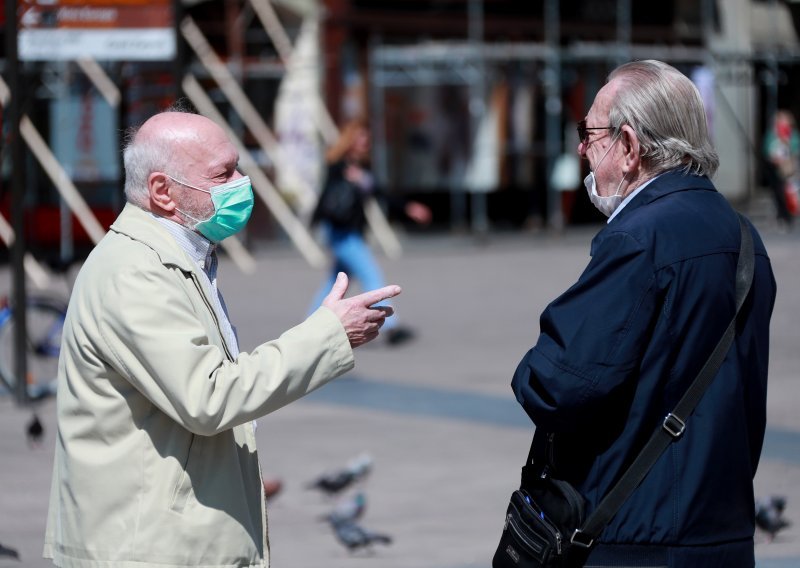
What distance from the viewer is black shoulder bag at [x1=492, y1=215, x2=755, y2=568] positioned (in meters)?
2.82

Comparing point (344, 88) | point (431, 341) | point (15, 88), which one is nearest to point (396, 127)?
point (344, 88)

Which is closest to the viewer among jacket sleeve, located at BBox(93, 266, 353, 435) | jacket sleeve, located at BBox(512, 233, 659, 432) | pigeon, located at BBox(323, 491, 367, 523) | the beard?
jacket sleeve, located at BBox(512, 233, 659, 432)

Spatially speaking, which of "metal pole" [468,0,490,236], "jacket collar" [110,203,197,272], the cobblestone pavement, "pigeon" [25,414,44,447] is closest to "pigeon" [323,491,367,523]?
the cobblestone pavement

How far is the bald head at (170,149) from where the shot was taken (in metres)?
3.12

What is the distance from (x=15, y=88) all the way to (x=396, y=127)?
557 inches

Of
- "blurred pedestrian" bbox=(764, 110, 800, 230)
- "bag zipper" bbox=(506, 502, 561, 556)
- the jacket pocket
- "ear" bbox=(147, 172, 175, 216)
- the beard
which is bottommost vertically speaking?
"blurred pedestrian" bbox=(764, 110, 800, 230)

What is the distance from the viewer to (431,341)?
12.0m

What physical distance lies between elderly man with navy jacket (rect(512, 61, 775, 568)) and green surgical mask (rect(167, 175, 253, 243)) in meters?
0.78

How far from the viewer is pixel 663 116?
2.96m

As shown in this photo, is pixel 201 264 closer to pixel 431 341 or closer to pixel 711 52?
pixel 431 341

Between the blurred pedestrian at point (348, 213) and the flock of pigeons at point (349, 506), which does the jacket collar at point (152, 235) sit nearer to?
the flock of pigeons at point (349, 506)

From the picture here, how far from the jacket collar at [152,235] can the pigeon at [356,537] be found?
2916mm

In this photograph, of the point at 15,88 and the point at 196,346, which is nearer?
the point at 196,346

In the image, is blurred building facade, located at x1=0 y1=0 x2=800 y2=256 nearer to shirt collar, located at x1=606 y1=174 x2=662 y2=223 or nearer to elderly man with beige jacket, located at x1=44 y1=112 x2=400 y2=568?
elderly man with beige jacket, located at x1=44 y1=112 x2=400 y2=568
